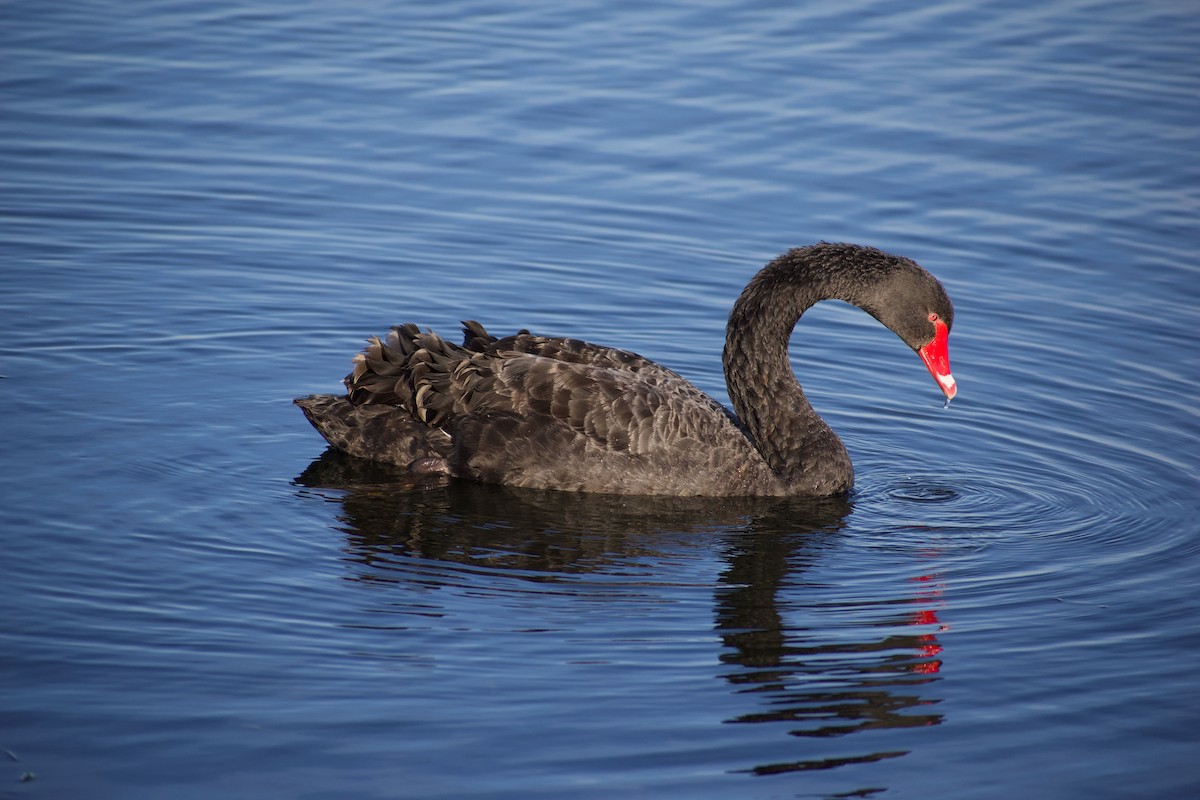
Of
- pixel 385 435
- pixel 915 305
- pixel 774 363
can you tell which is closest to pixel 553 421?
pixel 385 435

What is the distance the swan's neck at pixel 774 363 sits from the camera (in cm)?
1073

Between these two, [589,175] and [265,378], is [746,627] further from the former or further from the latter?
[589,175]

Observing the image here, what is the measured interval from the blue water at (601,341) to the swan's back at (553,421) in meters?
0.26

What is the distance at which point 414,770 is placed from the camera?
6766mm

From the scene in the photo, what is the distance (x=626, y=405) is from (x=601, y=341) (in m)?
2.78

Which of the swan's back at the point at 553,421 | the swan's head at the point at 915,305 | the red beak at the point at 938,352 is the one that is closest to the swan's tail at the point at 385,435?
the swan's back at the point at 553,421

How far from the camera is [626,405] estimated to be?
33.8 ft

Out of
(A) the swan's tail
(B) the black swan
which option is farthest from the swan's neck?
(A) the swan's tail

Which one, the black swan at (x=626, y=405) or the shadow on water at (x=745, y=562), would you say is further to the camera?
the black swan at (x=626, y=405)

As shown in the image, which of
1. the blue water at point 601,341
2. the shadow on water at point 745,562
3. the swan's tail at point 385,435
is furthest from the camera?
the swan's tail at point 385,435

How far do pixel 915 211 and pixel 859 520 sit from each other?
597 centimetres

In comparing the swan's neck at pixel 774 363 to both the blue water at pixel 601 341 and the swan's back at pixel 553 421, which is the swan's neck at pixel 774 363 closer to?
the swan's back at pixel 553 421

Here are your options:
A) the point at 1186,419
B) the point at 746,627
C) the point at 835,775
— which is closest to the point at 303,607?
the point at 746,627

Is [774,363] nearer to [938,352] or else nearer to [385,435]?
[938,352]
